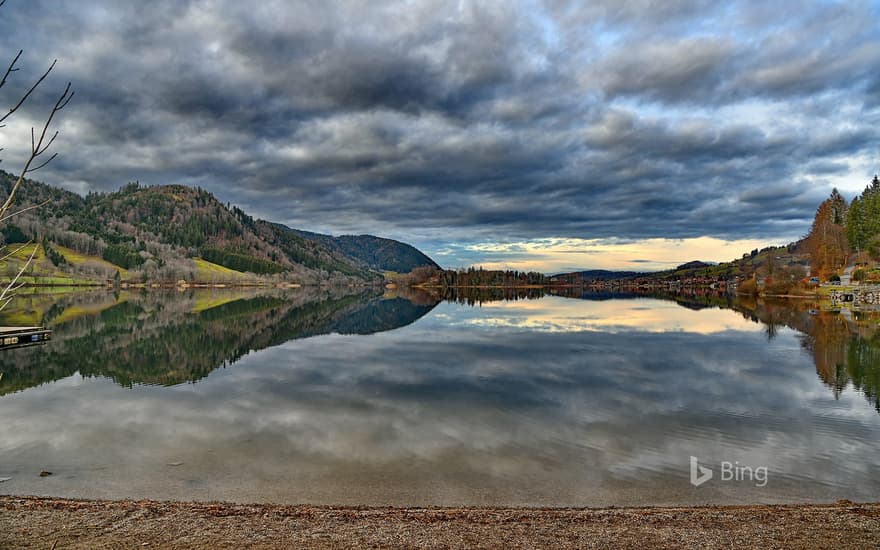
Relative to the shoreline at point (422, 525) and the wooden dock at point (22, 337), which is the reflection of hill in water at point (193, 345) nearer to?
the wooden dock at point (22, 337)

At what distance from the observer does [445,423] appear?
20.3m

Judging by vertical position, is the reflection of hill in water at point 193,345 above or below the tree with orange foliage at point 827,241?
below

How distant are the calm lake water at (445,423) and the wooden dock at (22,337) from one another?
13.3 ft

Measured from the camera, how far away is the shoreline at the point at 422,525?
10.3 meters

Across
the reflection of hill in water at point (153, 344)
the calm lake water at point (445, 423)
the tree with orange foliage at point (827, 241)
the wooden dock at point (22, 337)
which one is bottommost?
the calm lake water at point (445, 423)

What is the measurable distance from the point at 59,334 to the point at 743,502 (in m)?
58.9

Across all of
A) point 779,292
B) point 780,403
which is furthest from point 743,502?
point 779,292

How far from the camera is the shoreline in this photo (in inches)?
405

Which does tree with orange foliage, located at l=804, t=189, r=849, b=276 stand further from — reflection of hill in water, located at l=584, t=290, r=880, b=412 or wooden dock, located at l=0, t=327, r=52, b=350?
wooden dock, located at l=0, t=327, r=52, b=350

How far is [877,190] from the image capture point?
5546 inches

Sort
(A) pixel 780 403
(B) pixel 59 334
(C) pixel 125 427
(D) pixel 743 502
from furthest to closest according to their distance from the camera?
(B) pixel 59 334 < (A) pixel 780 403 < (C) pixel 125 427 < (D) pixel 743 502

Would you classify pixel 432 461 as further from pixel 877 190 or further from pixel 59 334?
pixel 877 190

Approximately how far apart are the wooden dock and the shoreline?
39.0m

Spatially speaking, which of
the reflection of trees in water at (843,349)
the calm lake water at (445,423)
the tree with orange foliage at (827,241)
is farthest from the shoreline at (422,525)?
the tree with orange foliage at (827,241)
